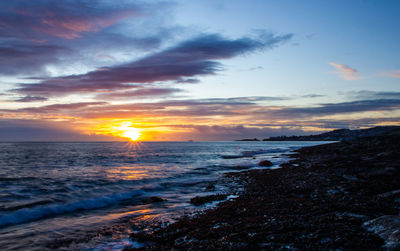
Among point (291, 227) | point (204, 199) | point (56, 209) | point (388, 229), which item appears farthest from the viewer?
point (204, 199)

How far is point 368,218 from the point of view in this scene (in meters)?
8.27

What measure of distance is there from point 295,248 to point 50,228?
36.3 ft

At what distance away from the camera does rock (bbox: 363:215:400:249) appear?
585cm

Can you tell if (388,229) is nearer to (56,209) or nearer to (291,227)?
(291,227)

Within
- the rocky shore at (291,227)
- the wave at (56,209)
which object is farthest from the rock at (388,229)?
the wave at (56,209)

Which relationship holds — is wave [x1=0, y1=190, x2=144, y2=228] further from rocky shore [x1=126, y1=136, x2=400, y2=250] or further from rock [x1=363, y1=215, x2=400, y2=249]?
rock [x1=363, y1=215, x2=400, y2=249]

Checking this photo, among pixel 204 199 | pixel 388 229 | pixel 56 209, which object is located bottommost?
pixel 56 209

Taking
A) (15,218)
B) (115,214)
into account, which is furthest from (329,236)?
(15,218)

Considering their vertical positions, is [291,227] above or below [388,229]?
below

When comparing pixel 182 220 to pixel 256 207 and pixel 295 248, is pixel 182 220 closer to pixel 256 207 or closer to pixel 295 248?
pixel 256 207

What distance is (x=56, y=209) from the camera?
14719 mm

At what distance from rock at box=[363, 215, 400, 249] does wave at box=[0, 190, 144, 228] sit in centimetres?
1491

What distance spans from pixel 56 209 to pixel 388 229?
1648 centimetres

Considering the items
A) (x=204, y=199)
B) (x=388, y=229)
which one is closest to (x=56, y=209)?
(x=204, y=199)
